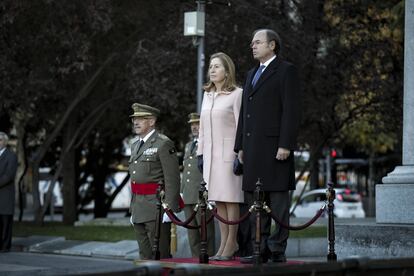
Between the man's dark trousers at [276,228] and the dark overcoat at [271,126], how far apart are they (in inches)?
4.3

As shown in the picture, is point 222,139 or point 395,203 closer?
point 222,139

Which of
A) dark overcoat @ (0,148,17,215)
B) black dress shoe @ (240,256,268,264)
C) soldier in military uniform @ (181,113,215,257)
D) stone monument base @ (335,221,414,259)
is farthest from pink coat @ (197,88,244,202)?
dark overcoat @ (0,148,17,215)

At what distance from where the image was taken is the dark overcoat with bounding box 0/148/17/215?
62.5ft

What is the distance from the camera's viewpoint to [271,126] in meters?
10.1

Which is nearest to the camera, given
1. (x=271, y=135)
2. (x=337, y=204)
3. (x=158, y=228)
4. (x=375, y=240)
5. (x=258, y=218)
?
(x=258, y=218)

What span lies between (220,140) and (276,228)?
3.89 ft

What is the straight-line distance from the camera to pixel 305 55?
26.5 meters

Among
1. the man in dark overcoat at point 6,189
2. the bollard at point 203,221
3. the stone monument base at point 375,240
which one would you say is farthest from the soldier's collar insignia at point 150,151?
the man in dark overcoat at point 6,189

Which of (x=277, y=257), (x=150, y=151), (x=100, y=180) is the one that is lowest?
(x=277, y=257)

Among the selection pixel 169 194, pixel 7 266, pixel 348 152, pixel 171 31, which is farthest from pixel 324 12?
pixel 348 152

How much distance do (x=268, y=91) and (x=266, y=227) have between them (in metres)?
1.27

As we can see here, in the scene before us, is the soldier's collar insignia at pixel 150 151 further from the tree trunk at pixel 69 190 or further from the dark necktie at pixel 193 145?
the tree trunk at pixel 69 190

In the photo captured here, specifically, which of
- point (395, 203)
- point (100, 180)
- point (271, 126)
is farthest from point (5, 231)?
point (100, 180)

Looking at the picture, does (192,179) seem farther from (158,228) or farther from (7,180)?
(7,180)
